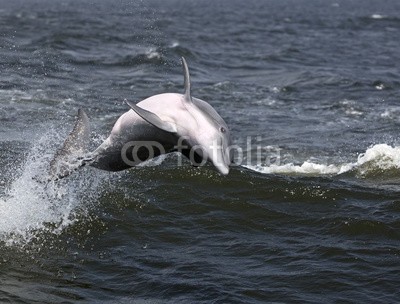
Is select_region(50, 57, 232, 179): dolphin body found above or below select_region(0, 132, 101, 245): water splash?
above

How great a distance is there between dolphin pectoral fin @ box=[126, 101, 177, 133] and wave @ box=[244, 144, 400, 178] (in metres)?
5.90

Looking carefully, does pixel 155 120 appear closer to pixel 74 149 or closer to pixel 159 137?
pixel 159 137

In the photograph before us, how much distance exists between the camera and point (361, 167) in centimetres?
1516

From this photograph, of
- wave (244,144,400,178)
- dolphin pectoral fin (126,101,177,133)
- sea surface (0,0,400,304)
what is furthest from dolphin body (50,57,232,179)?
wave (244,144,400,178)

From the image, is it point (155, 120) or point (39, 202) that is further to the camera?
point (39, 202)

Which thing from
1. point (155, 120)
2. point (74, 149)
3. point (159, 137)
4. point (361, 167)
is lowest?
point (361, 167)

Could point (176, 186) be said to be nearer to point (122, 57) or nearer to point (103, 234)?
point (103, 234)

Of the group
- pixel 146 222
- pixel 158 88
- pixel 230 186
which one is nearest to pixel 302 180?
pixel 230 186

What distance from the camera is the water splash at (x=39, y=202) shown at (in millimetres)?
10992

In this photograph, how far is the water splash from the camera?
1099 cm

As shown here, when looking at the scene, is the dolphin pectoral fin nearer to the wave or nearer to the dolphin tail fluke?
the dolphin tail fluke

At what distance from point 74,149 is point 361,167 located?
6.75 m

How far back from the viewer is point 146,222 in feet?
38.4

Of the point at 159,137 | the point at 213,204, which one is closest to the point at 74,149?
the point at 159,137
